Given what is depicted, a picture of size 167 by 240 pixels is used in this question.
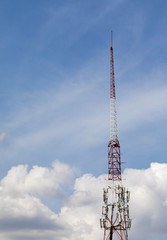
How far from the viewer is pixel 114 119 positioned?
150000mm

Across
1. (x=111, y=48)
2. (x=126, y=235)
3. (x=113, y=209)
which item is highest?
(x=111, y=48)

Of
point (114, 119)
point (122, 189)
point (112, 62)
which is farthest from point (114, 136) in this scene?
point (112, 62)

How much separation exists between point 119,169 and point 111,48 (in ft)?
173

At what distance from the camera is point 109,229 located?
142625mm

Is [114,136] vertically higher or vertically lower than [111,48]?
lower

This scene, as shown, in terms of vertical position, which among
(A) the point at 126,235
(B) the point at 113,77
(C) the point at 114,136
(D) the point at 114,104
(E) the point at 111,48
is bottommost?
(A) the point at 126,235

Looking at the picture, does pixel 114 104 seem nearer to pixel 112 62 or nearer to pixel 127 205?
pixel 112 62

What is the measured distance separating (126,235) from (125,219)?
6236mm

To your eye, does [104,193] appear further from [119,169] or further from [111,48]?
[111,48]

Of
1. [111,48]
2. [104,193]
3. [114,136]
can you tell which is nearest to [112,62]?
[111,48]

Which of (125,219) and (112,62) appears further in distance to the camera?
(112,62)

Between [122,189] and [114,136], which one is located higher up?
[114,136]

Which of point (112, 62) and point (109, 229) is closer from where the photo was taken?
point (109, 229)

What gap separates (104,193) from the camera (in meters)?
147
